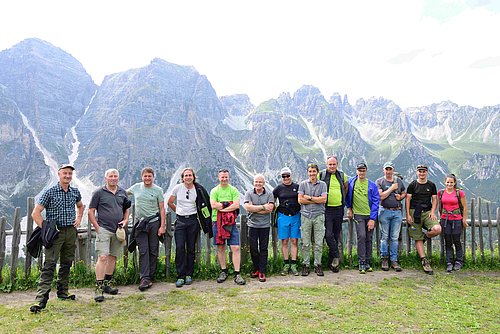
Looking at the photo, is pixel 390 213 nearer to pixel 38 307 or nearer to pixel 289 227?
pixel 289 227

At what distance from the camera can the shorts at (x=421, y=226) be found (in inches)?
417

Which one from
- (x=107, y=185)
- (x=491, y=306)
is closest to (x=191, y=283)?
(x=107, y=185)

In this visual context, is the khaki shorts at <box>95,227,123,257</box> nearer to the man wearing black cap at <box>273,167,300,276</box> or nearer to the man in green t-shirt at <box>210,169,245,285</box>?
the man in green t-shirt at <box>210,169,245,285</box>

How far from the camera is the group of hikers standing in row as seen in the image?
815cm

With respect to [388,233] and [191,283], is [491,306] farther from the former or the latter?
[191,283]

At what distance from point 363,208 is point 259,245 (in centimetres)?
302

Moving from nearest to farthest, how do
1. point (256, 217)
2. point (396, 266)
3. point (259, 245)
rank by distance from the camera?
point (256, 217)
point (259, 245)
point (396, 266)

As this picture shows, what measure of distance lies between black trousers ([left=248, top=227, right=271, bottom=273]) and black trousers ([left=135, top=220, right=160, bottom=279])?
2.38m

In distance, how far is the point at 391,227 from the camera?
10.5 metres

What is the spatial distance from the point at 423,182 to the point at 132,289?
828 centimetres

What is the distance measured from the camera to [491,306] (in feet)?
24.7

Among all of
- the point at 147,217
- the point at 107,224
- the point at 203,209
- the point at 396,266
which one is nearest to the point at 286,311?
the point at 203,209

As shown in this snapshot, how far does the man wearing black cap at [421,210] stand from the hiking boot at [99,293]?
822 cm

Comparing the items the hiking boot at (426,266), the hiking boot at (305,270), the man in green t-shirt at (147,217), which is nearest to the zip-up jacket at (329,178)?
the hiking boot at (305,270)
